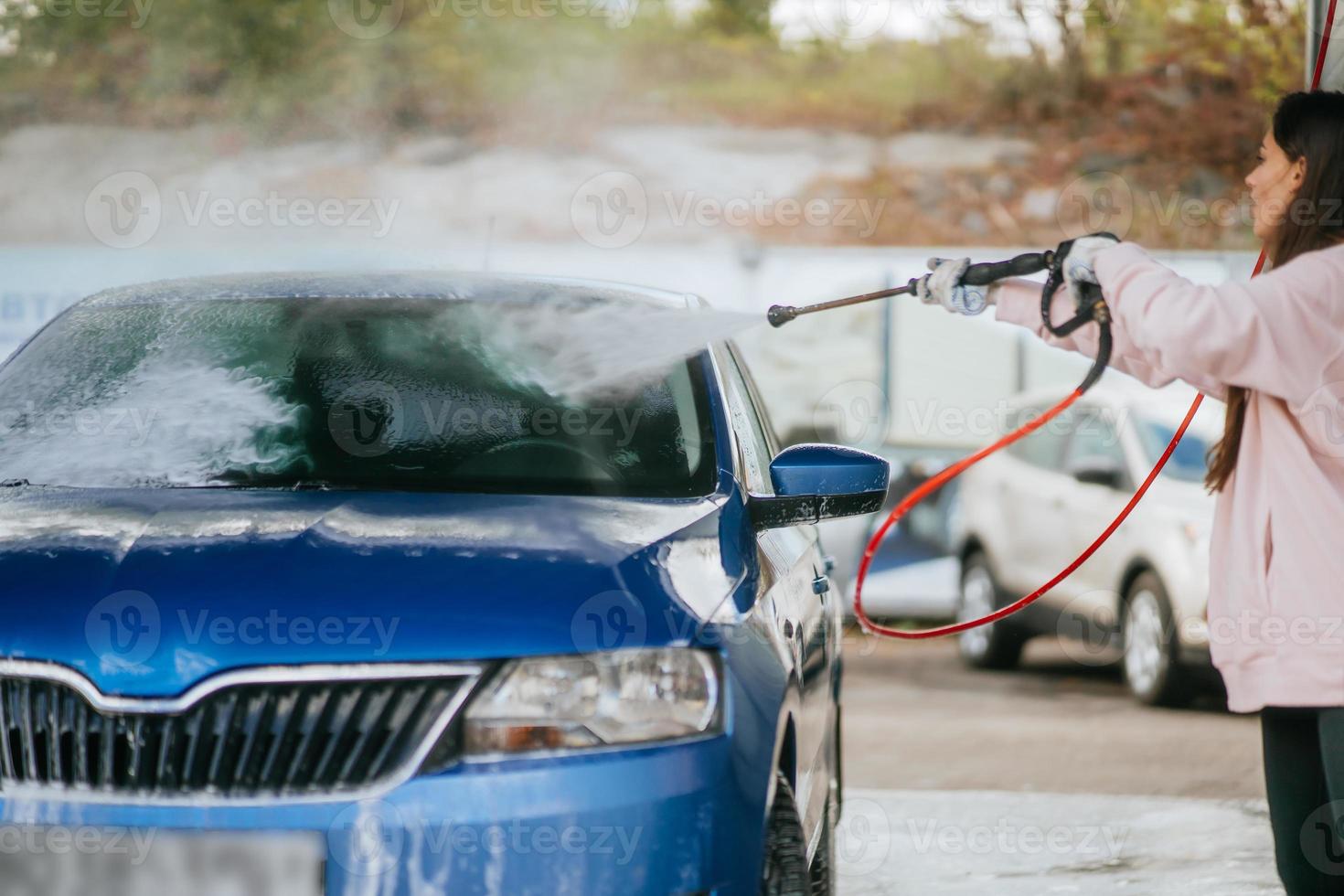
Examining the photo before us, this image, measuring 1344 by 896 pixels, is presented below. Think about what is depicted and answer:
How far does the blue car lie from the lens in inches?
113

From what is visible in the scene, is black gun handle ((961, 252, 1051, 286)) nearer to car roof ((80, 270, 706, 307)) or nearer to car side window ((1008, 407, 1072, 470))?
car roof ((80, 270, 706, 307))

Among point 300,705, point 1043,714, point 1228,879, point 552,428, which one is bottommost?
point 1043,714

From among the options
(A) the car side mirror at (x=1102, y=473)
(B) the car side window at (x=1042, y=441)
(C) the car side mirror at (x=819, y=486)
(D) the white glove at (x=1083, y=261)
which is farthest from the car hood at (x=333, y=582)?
(B) the car side window at (x=1042, y=441)

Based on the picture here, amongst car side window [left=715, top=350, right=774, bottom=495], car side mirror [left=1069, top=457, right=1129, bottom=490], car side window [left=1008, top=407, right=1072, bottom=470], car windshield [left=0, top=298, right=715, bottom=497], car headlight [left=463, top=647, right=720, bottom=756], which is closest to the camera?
car headlight [left=463, top=647, right=720, bottom=756]

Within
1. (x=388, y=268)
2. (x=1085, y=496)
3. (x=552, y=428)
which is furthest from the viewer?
(x=1085, y=496)

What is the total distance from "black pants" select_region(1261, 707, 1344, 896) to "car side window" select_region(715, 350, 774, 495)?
1173 mm

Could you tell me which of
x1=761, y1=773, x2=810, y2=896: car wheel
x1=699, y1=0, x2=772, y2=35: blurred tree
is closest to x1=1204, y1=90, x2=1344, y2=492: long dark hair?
x1=761, y1=773, x2=810, y2=896: car wheel

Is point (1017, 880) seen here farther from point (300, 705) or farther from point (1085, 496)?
point (1085, 496)

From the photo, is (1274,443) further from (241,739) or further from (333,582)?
(241,739)

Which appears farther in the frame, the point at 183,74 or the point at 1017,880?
the point at 183,74

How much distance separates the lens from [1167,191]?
2247 cm

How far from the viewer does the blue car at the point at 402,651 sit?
2883mm

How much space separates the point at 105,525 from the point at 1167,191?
67.0 feet

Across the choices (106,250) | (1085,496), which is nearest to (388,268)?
(1085,496)
